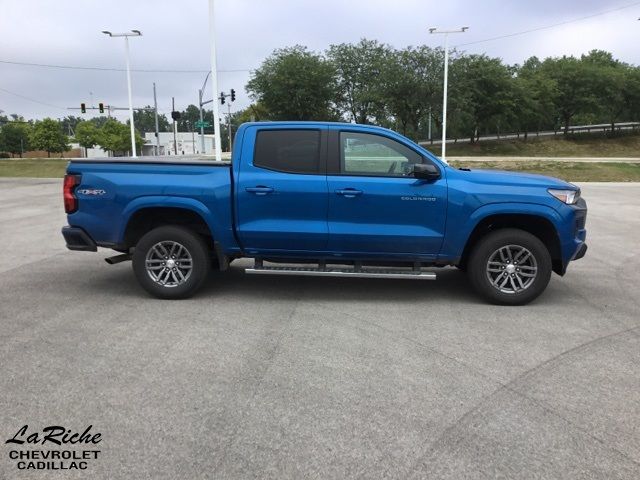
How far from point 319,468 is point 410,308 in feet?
10.2

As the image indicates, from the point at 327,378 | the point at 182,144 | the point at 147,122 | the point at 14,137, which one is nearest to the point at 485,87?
the point at 327,378

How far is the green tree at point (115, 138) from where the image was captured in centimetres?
9281

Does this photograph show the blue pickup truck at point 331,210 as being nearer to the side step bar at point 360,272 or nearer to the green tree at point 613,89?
the side step bar at point 360,272

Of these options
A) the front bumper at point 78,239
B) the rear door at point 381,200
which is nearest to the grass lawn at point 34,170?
the front bumper at point 78,239

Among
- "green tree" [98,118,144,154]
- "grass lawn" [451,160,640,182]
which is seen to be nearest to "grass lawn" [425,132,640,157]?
"grass lawn" [451,160,640,182]

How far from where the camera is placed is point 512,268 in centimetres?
582

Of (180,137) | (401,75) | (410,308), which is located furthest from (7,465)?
(180,137)

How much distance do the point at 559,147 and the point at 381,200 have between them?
182 feet

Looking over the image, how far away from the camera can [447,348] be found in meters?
4.56

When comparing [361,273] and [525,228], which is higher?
[525,228]

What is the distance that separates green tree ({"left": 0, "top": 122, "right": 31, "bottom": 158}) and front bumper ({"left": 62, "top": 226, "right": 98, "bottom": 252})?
10820 centimetres

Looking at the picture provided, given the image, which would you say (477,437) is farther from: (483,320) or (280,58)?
(280,58)

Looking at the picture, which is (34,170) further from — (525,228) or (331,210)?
(525,228)

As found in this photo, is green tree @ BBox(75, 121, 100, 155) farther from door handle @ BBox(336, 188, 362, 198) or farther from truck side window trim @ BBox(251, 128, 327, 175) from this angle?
door handle @ BBox(336, 188, 362, 198)
